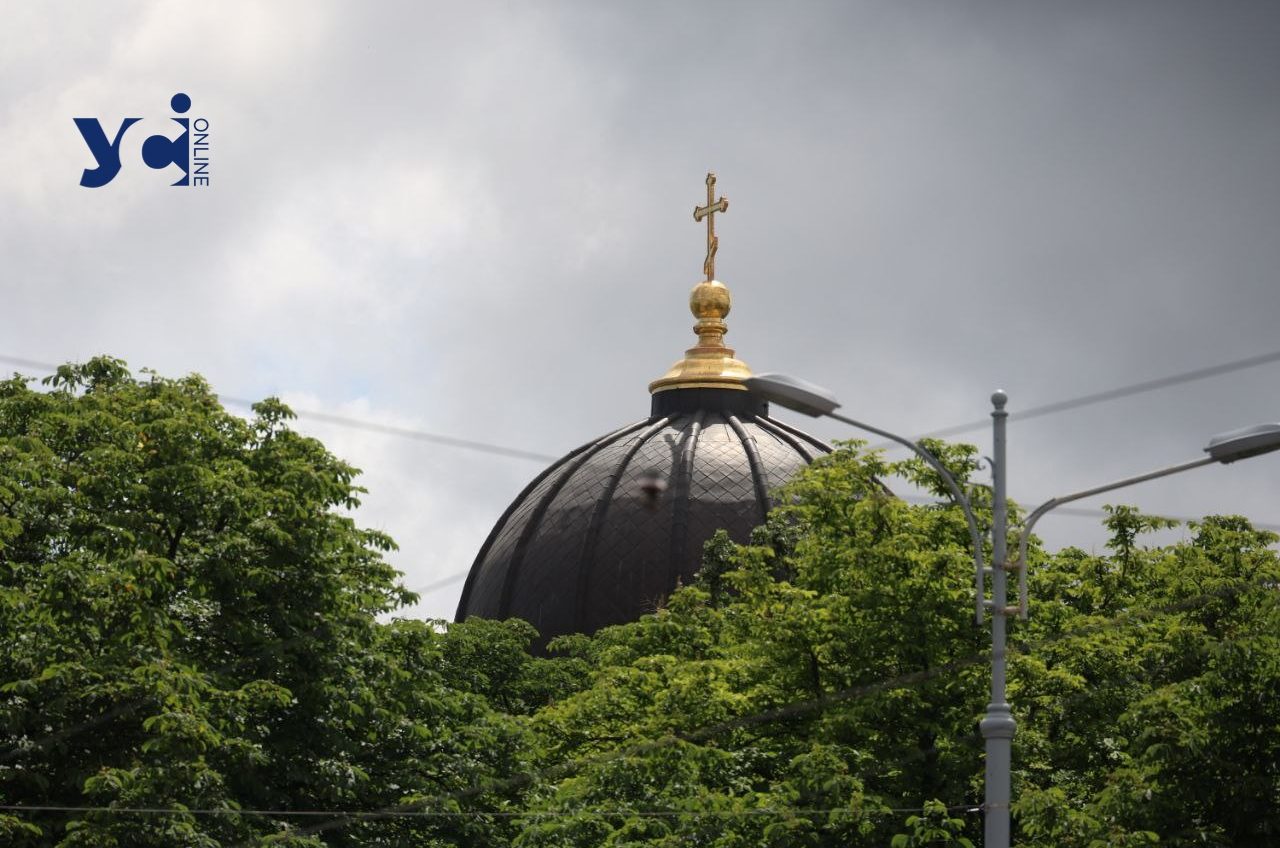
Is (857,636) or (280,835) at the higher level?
(857,636)

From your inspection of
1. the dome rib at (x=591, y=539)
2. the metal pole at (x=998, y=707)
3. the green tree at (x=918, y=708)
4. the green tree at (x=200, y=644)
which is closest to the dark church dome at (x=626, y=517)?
the dome rib at (x=591, y=539)

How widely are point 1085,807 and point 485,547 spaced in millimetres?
30513

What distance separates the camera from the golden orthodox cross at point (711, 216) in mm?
59406

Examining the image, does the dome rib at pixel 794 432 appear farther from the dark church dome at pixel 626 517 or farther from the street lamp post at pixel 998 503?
the street lamp post at pixel 998 503

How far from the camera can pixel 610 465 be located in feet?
180

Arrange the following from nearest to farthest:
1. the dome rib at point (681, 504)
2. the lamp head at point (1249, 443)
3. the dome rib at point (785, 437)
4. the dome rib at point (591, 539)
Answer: the lamp head at point (1249, 443), the dome rib at point (591, 539), the dome rib at point (681, 504), the dome rib at point (785, 437)

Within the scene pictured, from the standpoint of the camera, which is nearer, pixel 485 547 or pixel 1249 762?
pixel 1249 762

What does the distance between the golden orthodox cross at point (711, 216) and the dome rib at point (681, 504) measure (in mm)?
6172

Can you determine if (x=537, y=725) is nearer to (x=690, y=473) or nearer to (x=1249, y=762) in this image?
(x=1249, y=762)

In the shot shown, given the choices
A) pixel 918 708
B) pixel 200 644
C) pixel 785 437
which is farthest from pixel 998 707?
pixel 785 437

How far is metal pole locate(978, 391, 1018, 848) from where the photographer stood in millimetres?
20422

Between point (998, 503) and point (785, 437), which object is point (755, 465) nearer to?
point (785, 437)

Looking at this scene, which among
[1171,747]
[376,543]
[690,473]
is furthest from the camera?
[690,473]

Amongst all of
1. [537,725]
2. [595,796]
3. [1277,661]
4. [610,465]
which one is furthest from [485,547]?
[1277,661]
